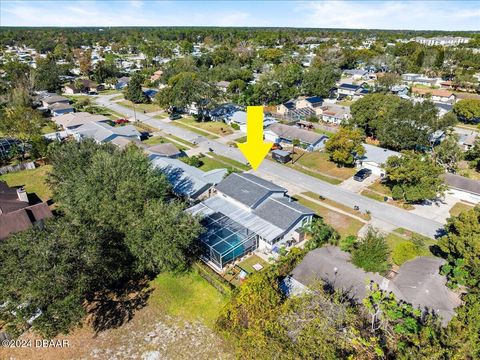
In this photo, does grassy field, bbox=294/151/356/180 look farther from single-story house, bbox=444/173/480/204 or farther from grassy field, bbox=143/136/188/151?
grassy field, bbox=143/136/188/151

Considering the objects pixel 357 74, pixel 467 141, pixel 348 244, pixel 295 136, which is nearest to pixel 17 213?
pixel 348 244

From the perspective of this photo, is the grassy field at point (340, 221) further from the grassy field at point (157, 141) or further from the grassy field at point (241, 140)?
the grassy field at point (157, 141)

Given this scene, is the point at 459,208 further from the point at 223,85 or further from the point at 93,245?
the point at 223,85

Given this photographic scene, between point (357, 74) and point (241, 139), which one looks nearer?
point (241, 139)

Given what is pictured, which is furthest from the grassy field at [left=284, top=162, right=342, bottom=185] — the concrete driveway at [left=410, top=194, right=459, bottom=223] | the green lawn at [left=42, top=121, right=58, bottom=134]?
the green lawn at [left=42, top=121, right=58, bottom=134]

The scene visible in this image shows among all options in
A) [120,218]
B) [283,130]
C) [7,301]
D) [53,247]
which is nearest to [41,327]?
[7,301]
